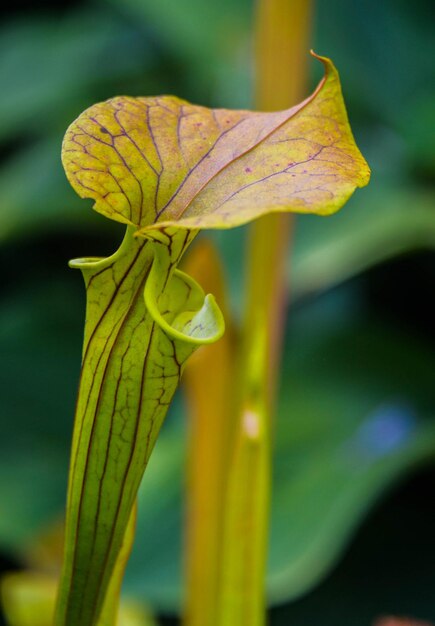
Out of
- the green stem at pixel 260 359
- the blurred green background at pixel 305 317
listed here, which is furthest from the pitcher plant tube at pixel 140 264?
the blurred green background at pixel 305 317

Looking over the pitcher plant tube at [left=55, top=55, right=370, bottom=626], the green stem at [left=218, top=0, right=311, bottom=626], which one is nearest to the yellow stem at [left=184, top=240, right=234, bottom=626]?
the green stem at [left=218, top=0, right=311, bottom=626]

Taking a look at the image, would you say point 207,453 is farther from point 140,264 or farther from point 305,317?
point 305,317

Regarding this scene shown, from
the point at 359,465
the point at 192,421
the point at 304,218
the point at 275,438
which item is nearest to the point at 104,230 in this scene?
the point at 304,218

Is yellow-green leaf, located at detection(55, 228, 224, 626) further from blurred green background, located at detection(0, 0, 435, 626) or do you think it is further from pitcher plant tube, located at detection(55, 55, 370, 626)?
blurred green background, located at detection(0, 0, 435, 626)

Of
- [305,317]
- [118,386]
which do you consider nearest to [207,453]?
[118,386]

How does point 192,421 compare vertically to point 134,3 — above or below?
below

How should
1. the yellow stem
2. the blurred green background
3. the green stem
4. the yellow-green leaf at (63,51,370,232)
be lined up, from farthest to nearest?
the blurred green background
the yellow stem
the green stem
the yellow-green leaf at (63,51,370,232)

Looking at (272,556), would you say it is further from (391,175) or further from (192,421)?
(391,175)
